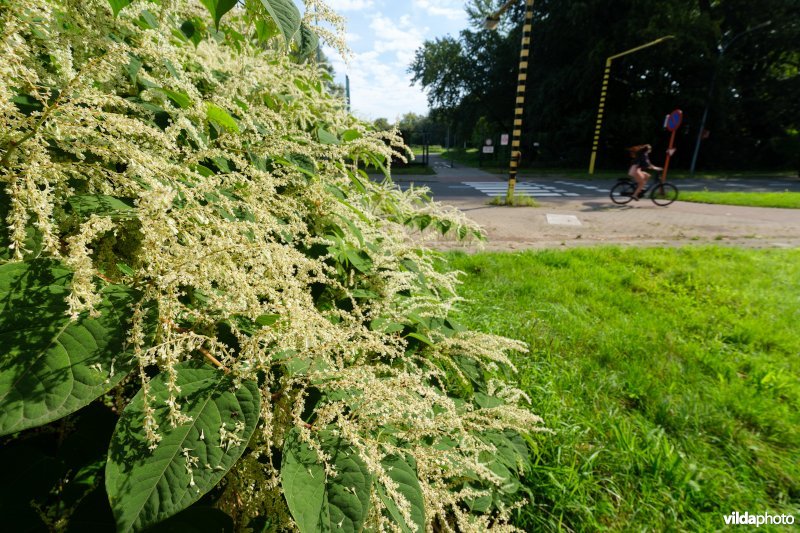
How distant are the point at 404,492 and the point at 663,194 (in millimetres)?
13269

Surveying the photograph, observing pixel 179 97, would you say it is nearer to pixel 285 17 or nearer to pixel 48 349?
pixel 285 17

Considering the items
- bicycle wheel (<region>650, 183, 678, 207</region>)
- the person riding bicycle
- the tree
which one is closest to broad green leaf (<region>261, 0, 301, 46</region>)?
the tree

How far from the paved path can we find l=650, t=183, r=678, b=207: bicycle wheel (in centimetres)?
22

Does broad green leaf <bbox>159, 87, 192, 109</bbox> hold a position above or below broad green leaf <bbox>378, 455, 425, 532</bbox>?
above

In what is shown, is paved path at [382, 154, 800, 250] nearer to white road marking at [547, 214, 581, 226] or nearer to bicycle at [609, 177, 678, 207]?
white road marking at [547, 214, 581, 226]

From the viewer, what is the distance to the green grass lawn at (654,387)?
1.75 meters

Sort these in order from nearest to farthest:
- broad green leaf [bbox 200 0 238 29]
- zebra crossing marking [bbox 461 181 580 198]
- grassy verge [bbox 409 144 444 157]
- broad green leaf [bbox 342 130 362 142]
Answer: broad green leaf [bbox 200 0 238 29], broad green leaf [bbox 342 130 362 142], zebra crossing marking [bbox 461 181 580 198], grassy verge [bbox 409 144 444 157]

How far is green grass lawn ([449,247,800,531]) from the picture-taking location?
1.75 m

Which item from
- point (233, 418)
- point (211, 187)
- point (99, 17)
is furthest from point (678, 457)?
point (99, 17)

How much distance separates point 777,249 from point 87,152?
27.9 ft

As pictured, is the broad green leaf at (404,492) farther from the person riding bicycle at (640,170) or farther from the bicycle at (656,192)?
the person riding bicycle at (640,170)

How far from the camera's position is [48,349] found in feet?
1.81

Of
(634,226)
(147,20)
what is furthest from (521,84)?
(147,20)

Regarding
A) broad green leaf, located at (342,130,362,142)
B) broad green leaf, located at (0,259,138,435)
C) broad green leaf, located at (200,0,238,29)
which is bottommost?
broad green leaf, located at (0,259,138,435)
